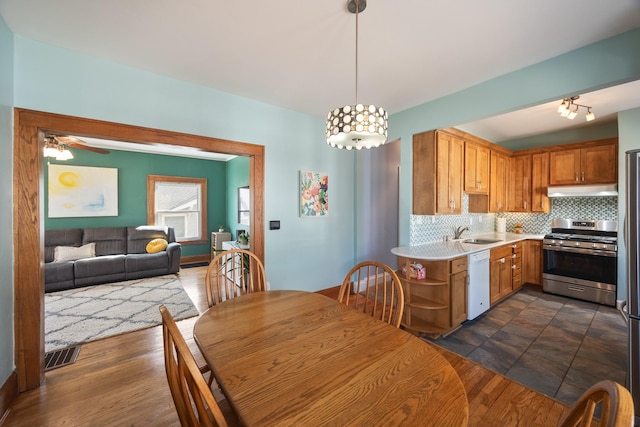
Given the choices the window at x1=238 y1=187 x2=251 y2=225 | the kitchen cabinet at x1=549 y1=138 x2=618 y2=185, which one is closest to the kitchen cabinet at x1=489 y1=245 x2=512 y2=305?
the kitchen cabinet at x1=549 y1=138 x2=618 y2=185

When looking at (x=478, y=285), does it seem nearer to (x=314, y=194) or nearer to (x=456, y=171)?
(x=456, y=171)

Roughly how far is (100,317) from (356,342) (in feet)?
11.1

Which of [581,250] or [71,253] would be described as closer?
[581,250]

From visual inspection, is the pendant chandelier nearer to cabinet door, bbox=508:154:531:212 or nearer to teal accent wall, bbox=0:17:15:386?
teal accent wall, bbox=0:17:15:386

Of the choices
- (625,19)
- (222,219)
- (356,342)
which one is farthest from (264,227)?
(222,219)

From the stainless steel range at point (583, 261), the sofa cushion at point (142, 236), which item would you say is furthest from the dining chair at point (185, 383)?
the sofa cushion at point (142, 236)

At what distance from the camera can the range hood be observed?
344cm

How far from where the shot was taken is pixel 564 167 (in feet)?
12.7

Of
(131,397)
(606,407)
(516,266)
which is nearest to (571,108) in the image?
Result: (516,266)

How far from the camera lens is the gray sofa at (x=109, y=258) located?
12.8 feet

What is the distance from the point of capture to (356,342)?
3.80ft

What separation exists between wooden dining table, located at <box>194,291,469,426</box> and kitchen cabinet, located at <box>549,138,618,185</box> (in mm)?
4428

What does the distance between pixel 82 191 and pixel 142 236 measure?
1387mm

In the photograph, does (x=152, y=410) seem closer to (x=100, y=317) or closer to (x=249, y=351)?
(x=249, y=351)
